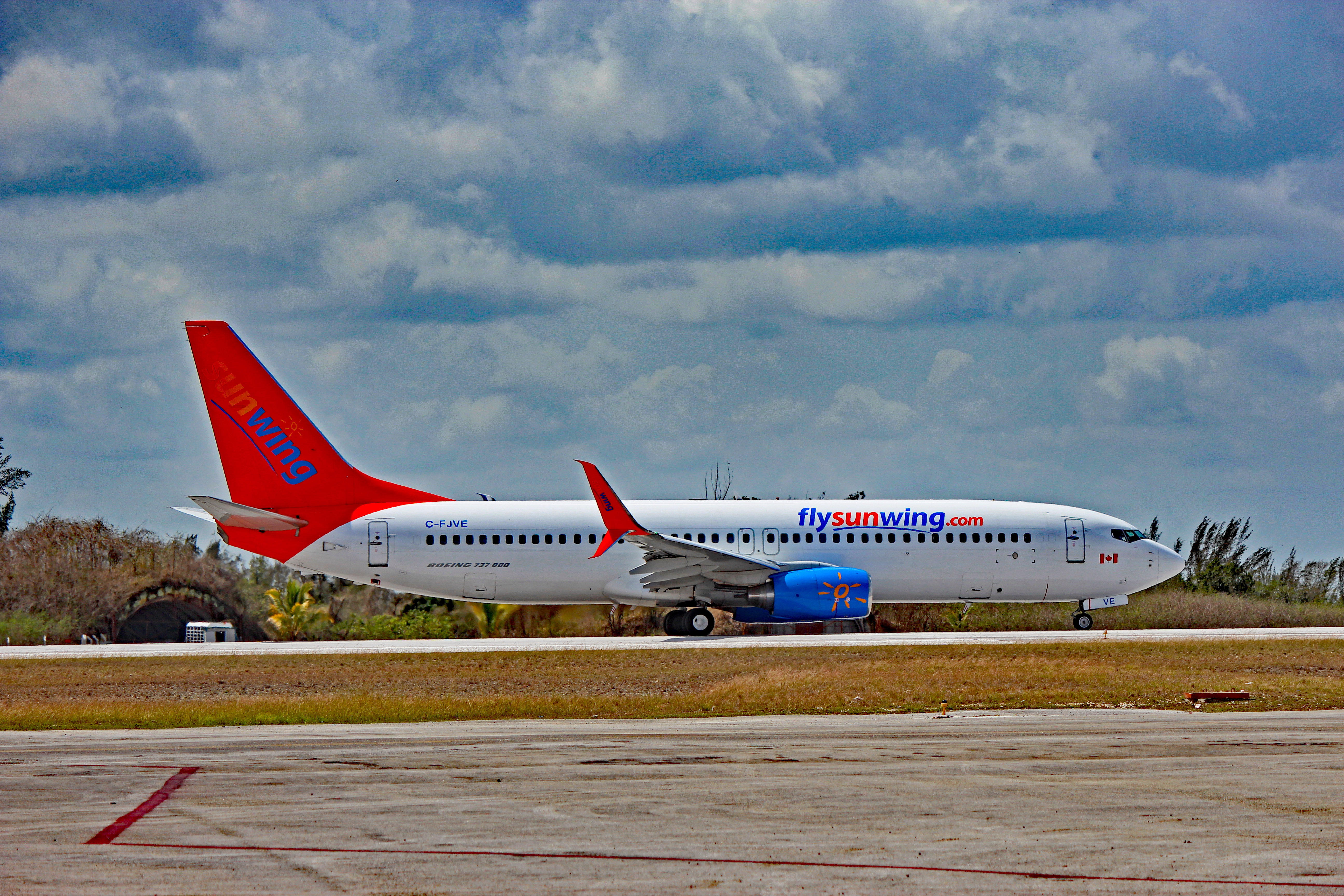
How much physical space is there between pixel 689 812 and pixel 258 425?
89.7 feet

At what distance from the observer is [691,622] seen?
3519 cm

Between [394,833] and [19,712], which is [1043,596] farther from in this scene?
[394,833]

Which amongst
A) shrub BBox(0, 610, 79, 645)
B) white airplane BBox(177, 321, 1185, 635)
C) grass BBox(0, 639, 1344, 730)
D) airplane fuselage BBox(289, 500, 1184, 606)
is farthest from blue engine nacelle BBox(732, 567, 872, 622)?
shrub BBox(0, 610, 79, 645)

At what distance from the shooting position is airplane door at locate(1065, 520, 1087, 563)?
36.0 metres

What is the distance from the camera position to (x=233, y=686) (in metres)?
23.8

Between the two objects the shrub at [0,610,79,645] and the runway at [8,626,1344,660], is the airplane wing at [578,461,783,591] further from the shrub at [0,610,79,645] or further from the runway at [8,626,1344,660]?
the shrub at [0,610,79,645]

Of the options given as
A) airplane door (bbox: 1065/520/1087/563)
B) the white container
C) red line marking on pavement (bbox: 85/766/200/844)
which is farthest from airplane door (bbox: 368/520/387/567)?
red line marking on pavement (bbox: 85/766/200/844)

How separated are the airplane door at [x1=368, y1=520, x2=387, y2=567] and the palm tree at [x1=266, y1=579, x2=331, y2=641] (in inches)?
372

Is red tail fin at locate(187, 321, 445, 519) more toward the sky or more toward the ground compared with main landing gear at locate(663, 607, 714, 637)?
more toward the sky

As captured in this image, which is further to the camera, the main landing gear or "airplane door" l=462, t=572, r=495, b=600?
the main landing gear

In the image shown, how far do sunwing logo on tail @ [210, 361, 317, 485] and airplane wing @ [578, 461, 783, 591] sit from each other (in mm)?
8533

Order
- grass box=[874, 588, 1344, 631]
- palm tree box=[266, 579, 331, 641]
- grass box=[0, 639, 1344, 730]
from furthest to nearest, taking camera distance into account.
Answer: palm tree box=[266, 579, 331, 641], grass box=[874, 588, 1344, 631], grass box=[0, 639, 1344, 730]

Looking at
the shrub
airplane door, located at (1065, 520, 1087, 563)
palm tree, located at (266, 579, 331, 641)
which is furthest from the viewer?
palm tree, located at (266, 579, 331, 641)

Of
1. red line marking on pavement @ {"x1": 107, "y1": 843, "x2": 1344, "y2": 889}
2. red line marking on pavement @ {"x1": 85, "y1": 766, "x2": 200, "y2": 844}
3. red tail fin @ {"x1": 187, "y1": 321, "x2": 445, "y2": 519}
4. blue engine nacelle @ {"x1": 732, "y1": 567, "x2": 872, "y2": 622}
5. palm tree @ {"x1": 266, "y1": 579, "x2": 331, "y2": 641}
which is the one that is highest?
red tail fin @ {"x1": 187, "y1": 321, "x2": 445, "y2": 519}
